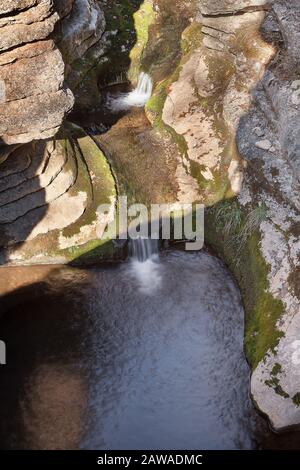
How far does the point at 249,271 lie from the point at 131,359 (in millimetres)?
4141

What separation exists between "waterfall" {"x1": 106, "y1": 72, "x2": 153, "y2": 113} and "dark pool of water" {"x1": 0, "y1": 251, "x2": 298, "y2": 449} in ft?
22.4

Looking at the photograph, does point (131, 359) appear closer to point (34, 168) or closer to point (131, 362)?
point (131, 362)

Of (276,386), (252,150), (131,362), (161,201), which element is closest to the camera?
(276,386)

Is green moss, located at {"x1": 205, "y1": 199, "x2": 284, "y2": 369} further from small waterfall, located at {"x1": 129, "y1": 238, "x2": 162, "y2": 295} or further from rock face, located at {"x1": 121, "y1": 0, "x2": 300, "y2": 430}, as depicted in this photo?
small waterfall, located at {"x1": 129, "y1": 238, "x2": 162, "y2": 295}

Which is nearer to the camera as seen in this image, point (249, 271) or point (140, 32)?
point (249, 271)

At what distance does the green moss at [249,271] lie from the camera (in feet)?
43.8

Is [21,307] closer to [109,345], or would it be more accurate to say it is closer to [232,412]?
[109,345]

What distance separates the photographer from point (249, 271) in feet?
49.2

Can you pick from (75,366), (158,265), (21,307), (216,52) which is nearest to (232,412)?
(75,366)

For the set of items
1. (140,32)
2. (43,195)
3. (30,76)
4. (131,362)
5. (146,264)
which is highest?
(30,76)

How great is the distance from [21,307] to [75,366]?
279 centimetres

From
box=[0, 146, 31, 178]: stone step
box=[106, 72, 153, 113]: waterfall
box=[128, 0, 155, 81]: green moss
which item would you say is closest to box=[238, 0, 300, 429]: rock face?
box=[106, 72, 153, 113]: waterfall

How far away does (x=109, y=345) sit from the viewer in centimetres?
1412

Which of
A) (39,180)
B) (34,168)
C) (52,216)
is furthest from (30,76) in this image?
(52,216)
